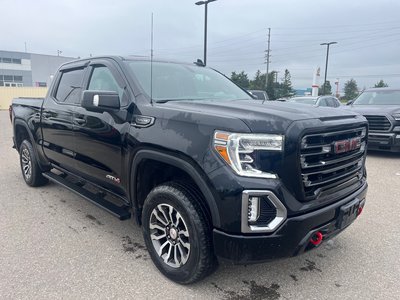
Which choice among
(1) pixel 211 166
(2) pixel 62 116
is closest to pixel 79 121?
(2) pixel 62 116

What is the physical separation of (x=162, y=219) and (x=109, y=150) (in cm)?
95

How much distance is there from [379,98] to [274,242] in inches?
355

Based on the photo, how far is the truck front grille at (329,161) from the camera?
2.47 metres

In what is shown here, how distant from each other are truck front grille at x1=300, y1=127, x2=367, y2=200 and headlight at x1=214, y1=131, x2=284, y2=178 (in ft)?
0.76

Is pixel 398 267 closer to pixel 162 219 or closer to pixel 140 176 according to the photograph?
pixel 162 219

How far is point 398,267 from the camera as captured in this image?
10.4ft

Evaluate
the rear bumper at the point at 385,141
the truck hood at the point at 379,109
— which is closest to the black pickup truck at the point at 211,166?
the rear bumper at the point at 385,141

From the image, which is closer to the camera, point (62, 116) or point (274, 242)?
point (274, 242)

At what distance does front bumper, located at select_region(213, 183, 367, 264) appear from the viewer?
2367 mm

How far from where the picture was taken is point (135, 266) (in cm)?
315

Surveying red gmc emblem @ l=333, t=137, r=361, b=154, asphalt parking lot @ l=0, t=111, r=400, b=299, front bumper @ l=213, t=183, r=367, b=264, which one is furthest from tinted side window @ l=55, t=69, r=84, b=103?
red gmc emblem @ l=333, t=137, r=361, b=154

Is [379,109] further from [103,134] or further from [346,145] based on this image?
[103,134]

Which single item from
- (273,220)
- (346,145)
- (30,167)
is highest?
(346,145)

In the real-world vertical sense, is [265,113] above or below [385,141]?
above
